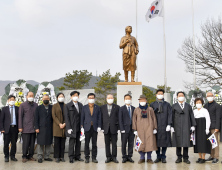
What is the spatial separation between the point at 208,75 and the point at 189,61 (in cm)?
190

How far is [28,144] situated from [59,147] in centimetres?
77

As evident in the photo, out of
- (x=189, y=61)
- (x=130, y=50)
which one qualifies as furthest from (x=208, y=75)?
(x=130, y=50)

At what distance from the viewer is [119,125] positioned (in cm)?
640

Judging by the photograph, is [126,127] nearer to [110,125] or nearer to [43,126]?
[110,125]

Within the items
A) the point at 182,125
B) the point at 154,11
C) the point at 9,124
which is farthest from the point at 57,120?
the point at 154,11

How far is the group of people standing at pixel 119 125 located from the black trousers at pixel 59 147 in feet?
0.08

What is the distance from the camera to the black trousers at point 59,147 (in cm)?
657

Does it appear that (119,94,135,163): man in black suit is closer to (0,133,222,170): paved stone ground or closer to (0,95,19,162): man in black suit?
(0,133,222,170): paved stone ground

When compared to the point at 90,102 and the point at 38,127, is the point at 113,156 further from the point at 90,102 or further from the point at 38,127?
the point at 38,127

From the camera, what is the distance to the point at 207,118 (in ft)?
21.0

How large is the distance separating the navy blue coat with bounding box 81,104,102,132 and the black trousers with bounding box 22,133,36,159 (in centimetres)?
136

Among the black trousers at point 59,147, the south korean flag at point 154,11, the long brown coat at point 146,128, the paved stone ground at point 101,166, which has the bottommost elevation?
the paved stone ground at point 101,166

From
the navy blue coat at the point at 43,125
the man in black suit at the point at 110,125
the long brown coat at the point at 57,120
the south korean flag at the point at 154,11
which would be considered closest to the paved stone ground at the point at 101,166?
the man in black suit at the point at 110,125

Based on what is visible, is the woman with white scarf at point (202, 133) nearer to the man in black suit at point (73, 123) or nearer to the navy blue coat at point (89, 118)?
the navy blue coat at point (89, 118)
